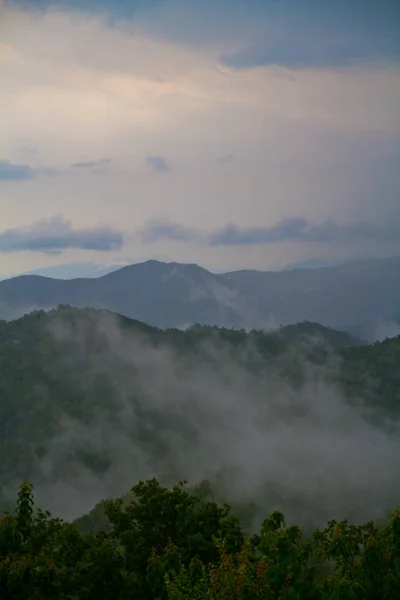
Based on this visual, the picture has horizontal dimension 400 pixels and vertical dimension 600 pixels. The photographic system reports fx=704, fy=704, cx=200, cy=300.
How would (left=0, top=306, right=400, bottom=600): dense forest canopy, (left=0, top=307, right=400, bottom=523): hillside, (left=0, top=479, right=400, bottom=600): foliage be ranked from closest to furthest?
(left=0, top=479, right=400, bottom=600): foliage
(left=0, top=306, right=400, bottom=600): dense forest canopy
(left=0, top=307, right=400, bottom=523): hillside

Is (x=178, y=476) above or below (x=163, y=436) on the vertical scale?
below

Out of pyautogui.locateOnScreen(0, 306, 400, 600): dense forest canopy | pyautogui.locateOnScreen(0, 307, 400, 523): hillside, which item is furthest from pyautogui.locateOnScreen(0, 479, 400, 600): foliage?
pyautogui.locateOnScreen(0, 307, 400, 523): hillside

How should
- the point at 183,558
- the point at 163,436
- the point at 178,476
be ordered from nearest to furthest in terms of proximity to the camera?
the point at 183,558 → the point at 178,476 → the point at 163,436

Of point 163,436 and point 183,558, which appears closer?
point 183,558

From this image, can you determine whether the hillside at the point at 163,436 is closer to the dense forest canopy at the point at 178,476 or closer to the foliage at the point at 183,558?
the dense forest canopy at the point at 178,476

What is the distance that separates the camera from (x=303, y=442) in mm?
179625

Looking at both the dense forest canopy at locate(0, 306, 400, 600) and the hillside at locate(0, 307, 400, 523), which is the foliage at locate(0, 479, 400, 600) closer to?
the dense forest canopy at locate(0, 306, 400, 600)

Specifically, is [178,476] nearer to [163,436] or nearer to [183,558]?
[163,436]

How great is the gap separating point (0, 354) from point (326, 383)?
86.2 metres

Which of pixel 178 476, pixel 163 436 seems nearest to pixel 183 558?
pixel 178 476

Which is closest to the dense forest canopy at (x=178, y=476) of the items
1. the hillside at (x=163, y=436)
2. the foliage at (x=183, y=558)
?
the foliage at (x=183, y=558)

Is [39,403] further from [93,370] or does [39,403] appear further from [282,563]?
[282,563]

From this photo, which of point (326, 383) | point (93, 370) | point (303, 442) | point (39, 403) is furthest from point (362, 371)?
point (39, 403)

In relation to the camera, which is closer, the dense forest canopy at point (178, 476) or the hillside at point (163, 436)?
the dense forest canopy at point (178, 476)
